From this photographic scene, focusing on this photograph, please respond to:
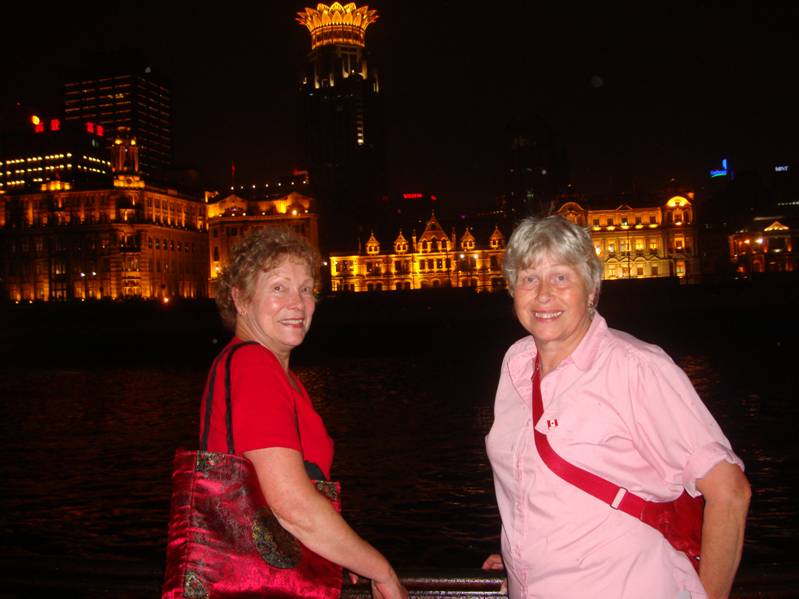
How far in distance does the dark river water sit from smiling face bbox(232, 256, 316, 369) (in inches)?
39.2

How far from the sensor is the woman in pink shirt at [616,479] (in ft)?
8.53

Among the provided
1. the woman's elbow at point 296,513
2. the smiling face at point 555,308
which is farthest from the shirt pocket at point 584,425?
the woman's elbow at point 296,513

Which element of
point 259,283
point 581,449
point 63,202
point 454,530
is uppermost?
point 63,202

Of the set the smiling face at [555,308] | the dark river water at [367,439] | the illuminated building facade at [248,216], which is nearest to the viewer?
the smiling face at [555,308]

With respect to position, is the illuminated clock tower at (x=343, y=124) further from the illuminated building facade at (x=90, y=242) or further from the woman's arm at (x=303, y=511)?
the woman's arm at (x=303, y=511)

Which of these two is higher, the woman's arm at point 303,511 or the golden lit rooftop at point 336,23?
the golden lit rooftop at point 336,23

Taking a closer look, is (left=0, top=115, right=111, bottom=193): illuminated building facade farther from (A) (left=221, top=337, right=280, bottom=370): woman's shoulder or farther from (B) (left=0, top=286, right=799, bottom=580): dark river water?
(A) (left=221, top=337, right=280, bottom=370): woman's shoulder

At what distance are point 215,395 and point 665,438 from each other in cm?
157

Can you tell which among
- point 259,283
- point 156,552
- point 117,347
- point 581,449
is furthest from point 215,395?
point 117,347

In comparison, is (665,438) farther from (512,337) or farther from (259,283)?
(512,337)

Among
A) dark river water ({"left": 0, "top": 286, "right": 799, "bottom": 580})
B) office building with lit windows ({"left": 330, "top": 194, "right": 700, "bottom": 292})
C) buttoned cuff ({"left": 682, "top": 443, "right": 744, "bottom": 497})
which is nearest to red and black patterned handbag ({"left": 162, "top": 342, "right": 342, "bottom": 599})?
dark river water ({"left": 0, "top": 286, "right": 799, "bottom": 580})

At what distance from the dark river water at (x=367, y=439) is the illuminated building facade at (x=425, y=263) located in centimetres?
4686

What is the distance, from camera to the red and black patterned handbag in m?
2.54

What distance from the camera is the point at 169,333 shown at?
220 feet
